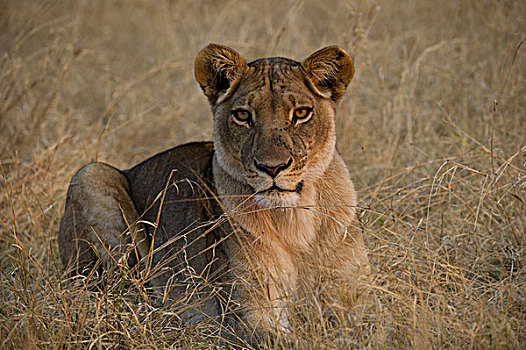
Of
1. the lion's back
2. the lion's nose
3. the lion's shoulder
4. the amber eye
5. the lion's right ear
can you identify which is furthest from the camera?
the lion's shoulder

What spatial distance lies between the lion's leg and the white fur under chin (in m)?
1.20

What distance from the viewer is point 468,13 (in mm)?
7262

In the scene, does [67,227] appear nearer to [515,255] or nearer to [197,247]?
[197,247]

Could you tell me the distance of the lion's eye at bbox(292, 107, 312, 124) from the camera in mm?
3227

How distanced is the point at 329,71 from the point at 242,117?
1.77 feet

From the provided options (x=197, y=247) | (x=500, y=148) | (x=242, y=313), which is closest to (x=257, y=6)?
(x=500, y=148)

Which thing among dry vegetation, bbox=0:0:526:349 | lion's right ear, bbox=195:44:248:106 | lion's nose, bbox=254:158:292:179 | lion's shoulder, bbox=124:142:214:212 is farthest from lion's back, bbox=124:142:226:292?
lion's nose, bbox=254:158:292:179

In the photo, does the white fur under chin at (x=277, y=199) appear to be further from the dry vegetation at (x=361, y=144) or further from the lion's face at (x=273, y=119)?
the dry vegetation at (x=361, y=144)

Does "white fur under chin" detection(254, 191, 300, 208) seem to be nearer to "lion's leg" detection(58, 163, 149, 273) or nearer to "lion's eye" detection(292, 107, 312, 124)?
"lion's eye" detection(292, 107, 312, 124)

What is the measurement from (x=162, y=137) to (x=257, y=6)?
10.9 feet

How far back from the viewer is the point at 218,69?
11.5 ft

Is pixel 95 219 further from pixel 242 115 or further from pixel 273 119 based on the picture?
pixel 273 119

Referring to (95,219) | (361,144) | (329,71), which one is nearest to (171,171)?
(95,219)

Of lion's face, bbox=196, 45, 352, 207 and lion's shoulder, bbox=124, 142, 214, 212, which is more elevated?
lion's face, bbox=196, 45, 352, 207
